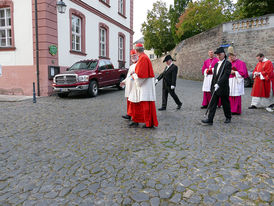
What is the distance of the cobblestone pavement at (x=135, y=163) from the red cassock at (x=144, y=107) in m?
0.27

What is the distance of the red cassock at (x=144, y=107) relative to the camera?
5289 mm

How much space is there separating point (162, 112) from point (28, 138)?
13.2 ft

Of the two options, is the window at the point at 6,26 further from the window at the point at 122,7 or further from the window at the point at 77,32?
the window at the point at 122,7

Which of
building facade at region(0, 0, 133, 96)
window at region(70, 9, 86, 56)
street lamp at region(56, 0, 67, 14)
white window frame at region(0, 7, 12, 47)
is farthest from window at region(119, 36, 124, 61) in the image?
white window frame at region(0, 7, 12, 47)

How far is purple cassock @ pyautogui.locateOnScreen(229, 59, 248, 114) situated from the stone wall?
42.2 feet

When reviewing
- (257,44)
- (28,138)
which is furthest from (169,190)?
(257,44)

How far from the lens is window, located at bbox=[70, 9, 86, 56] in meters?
14.1

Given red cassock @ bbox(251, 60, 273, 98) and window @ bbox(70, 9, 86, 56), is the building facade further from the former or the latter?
red cassock @ bbox(251, 60, 273, 98)

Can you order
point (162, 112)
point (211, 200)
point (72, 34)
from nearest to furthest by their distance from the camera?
point (211, 200)
point (162, 112)
point (72, 34)

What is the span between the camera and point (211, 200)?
2514mm

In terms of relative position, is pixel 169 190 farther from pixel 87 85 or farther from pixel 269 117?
pixel 87 85

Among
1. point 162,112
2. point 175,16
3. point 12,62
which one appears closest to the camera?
point 162,112

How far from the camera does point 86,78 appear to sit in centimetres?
1103

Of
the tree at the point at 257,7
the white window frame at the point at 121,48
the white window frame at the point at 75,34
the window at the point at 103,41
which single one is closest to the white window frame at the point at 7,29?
the white window frame at the point at 75,34
